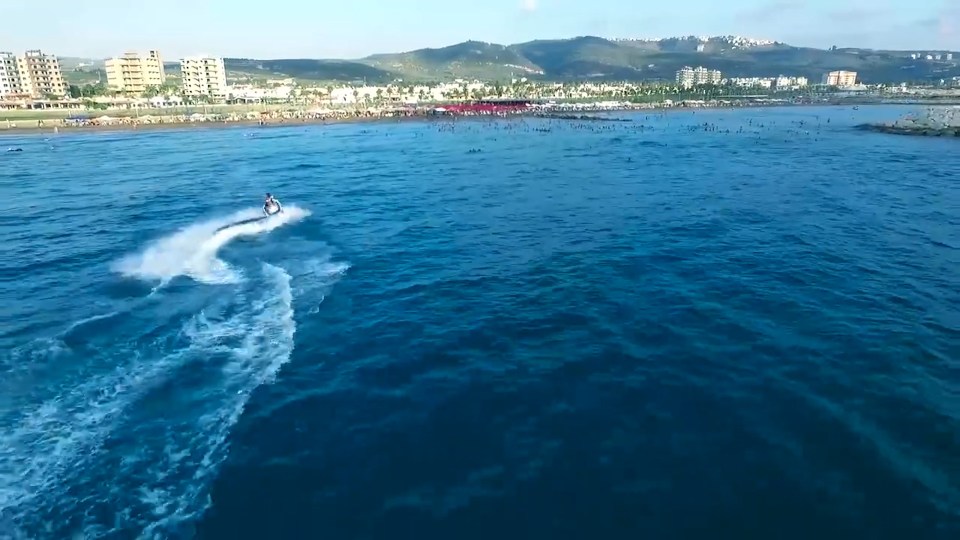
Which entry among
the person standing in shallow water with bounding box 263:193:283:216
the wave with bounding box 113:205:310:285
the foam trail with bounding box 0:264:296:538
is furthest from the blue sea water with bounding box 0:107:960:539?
the person standing in shallow water with bounding box 263:193:283:216

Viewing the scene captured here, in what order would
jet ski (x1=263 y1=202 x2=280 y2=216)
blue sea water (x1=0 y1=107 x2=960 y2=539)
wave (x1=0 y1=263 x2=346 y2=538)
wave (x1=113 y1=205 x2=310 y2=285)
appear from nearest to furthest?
wave (x1=0 y1=263 x2=346 y2=538)
blue sea water (x1=0 y1=107 x2=960 y2=539)
wave (x1=113 y1=205 x2=310 y2=285)
jet ski (x1=263 y1=202 x2=280 y2=216)

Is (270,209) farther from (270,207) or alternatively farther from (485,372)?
(485,372)

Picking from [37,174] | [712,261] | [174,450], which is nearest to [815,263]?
[712,261]

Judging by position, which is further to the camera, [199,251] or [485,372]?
[199,251]

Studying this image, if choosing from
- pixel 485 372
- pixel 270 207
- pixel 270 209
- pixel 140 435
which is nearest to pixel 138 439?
pixel 140 435

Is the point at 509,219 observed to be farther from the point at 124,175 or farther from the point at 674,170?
the point at 124,175

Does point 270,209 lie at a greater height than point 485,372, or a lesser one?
greater

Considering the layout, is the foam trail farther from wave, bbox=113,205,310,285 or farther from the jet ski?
the jet ski

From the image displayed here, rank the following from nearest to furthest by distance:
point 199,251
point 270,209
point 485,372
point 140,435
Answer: point 140,435
point 485,372
point 199,251
point 270,209
